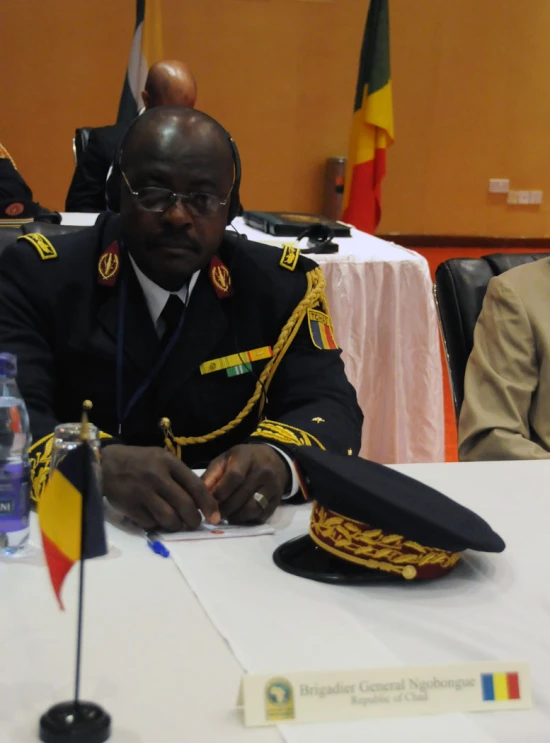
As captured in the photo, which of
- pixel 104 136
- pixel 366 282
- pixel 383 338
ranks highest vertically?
pixel 104 136

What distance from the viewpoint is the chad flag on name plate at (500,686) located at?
2.51ft

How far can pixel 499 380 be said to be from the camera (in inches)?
68.0

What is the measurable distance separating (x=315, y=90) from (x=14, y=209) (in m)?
4.26

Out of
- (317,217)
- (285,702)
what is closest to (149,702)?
(285,702)

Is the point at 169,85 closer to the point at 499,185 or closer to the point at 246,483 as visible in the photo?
the point at 246,483

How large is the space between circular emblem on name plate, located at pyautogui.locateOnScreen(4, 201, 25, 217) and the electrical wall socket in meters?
5.29

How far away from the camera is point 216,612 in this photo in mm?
915

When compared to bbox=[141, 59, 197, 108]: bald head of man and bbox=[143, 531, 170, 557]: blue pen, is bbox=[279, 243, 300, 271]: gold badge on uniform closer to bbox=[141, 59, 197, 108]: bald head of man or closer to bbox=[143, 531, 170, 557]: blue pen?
bbox=[143, 531, 170, 557]: blue pen

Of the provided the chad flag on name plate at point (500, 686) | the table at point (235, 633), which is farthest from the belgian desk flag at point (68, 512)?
the chad flag on name plate at point (500, 686)

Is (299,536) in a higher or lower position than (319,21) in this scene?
lower

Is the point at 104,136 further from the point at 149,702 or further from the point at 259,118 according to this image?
the point at 149,702

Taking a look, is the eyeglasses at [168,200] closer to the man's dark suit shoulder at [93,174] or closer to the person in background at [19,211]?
the person in background at [19,211]

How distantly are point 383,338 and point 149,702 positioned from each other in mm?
2171

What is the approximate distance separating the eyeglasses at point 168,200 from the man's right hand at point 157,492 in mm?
494
